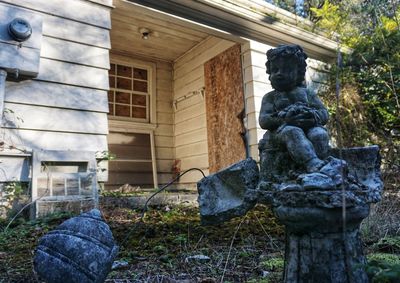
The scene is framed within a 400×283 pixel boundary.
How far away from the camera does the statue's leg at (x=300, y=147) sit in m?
1.28

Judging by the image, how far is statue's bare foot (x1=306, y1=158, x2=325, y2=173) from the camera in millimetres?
1231

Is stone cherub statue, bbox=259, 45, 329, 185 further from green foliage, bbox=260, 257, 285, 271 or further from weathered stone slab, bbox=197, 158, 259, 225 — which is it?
green foliage, bbox=260, 257, 285, 271

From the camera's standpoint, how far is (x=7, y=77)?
125 inches

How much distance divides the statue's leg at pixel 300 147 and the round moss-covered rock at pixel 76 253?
2.63 feet

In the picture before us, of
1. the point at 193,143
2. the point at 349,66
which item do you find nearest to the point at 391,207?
the point at 349,66

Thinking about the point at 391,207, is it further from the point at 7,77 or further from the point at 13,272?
the point at 7,77

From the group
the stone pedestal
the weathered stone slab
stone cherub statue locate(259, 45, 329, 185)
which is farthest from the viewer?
the weathered stone slab

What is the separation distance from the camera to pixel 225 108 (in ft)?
18.6

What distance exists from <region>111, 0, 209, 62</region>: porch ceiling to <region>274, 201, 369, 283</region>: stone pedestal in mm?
4446

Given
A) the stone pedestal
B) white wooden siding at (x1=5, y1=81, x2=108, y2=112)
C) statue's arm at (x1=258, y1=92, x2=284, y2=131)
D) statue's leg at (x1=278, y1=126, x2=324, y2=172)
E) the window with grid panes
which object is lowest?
the stone pedestal

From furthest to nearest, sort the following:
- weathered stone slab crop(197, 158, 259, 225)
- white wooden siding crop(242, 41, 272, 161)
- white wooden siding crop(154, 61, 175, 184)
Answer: white wooden siding crop(154, 61, 175, 184)
white wooden siding crop(242, 41, 272, 161)
weathered stone slab crop(197, 158, 259, 225)

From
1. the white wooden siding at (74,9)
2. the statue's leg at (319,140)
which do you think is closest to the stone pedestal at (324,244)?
the statue's leg at (319,140)

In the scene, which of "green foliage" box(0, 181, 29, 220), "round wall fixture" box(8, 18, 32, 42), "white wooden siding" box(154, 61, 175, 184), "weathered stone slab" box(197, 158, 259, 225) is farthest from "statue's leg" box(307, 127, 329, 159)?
"white wooden siding" box(154, 61, 175, 184)

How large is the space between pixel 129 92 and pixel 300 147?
5863mm
